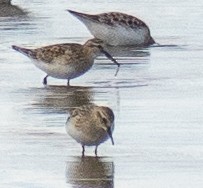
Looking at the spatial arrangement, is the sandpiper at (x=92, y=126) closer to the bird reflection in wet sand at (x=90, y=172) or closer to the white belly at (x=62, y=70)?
the bird reflection in wet sand at (x=90, y=172)

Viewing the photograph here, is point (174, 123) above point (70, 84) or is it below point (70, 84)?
above

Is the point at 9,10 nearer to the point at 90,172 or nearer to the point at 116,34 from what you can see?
the point at 116,34

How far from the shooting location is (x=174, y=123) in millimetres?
13367

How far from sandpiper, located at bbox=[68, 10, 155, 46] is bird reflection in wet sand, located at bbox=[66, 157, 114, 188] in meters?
7.40

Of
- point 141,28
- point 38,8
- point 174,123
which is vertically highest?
point 174,123

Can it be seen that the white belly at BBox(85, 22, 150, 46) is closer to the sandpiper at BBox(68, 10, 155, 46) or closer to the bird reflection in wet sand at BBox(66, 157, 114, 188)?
the sandpiper at BBox(68, 10, 155, 46)

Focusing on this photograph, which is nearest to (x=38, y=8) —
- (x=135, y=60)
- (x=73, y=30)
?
(x=73, y=30)

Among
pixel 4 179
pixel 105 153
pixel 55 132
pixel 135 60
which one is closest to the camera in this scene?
pixel 4 179

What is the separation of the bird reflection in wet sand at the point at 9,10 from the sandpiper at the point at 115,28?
265cm

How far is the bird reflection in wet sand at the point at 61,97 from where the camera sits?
1441cm

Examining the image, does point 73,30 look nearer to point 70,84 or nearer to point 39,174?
point 70,84

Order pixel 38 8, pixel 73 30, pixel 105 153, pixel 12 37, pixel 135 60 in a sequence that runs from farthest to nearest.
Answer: pixel 38 8
pixel 73 30
pixel 12 37
pixel 135 60
pixel 105 153

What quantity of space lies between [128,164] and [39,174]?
83 cm

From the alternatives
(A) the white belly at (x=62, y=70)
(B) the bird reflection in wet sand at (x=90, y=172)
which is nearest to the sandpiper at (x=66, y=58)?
(A) the white belly at (x=62, y=70)
